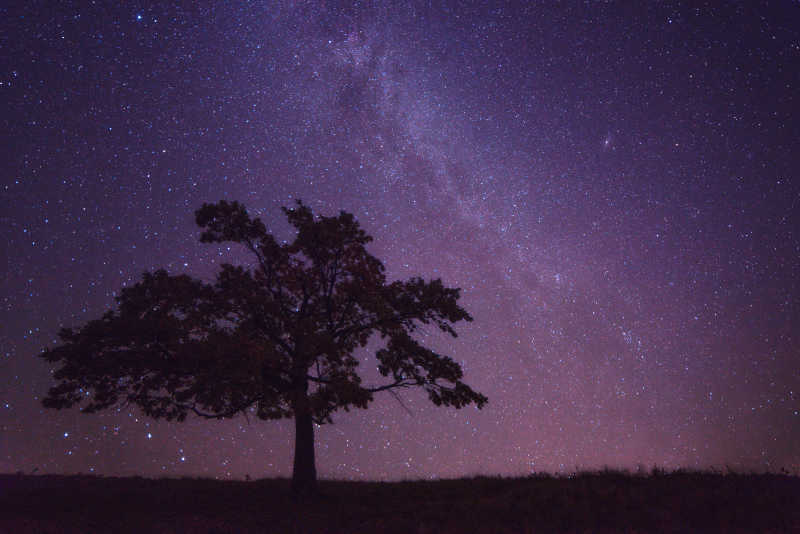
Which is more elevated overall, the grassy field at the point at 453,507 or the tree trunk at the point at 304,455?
the tree trunk at the point at 304,455

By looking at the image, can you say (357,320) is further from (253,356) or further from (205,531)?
(205,531)

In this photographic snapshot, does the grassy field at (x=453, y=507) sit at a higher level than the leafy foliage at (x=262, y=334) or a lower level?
lower

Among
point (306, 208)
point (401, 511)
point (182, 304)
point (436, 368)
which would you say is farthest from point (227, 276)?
point (401, 511)

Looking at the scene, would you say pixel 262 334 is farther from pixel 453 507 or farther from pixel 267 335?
pixel 453 507

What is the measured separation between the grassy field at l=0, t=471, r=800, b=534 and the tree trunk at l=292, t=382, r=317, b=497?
0.68m

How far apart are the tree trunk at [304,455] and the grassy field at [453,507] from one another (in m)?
0.68

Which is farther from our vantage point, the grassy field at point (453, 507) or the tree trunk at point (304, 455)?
the tree trunk at point (304, 455)

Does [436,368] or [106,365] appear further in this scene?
[436,368]

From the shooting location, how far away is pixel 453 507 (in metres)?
15.2

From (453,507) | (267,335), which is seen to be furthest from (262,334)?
(453,507)

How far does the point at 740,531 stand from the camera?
38.7ft

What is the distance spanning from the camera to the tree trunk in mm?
18812

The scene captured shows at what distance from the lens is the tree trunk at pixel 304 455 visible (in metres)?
18.8

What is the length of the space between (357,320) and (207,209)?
272 inches
